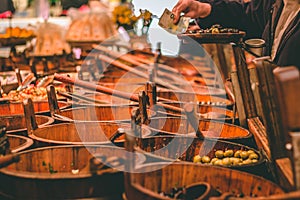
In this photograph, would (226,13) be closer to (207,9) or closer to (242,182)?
(207,9)

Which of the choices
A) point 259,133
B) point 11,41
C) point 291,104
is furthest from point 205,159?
point 11,41

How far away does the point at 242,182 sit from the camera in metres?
2.23

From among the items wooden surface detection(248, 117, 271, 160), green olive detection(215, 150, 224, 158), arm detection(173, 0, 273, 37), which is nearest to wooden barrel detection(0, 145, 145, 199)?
green olive detection(215, 150, 224, 158)

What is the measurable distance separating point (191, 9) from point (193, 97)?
989 mm

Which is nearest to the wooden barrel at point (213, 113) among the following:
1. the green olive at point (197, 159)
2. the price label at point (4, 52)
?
the green olive at point (197, 159)

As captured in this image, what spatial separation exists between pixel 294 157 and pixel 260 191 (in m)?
0.49

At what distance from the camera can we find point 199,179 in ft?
7.57

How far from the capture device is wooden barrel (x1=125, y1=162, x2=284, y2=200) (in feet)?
7.11

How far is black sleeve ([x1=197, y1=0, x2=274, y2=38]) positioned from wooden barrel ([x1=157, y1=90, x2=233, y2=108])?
2.09ft

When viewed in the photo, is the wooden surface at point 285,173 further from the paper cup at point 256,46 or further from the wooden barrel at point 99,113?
the wooden barrel at point 99,113

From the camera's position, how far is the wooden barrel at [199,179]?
7.11 ft

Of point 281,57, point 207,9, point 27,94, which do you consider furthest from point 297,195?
point 27,94

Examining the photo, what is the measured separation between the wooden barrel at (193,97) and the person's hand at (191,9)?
2.66ft

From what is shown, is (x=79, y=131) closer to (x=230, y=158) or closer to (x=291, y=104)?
(x=230, y=158)
